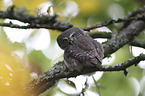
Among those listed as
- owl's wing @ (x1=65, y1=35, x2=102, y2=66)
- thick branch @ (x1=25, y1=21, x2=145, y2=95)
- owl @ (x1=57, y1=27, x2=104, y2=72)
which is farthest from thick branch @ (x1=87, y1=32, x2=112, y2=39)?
owl's wing @ (x1=65, y1=35, x2=102, y2=66)

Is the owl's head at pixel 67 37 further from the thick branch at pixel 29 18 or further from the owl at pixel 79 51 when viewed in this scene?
the thick branch at pixel 29 18

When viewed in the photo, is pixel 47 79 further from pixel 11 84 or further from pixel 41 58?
pixel 41 58

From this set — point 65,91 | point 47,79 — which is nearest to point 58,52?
point 65,91

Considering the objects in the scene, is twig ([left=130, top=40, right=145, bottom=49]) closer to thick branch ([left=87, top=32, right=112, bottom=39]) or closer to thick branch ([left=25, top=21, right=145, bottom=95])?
thick branch ([left=25, top=21, right=145, bottom=95])

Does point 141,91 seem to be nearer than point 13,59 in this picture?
No

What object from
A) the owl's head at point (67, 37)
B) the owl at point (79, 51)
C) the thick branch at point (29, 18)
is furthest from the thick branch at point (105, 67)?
the thick branch at point (29, 18)

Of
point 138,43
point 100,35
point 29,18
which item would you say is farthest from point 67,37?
point 138,43
